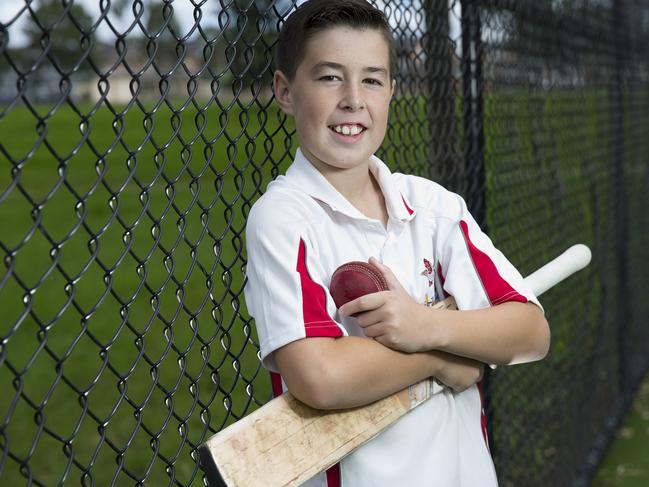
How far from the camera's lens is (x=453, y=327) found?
1509 millimetres

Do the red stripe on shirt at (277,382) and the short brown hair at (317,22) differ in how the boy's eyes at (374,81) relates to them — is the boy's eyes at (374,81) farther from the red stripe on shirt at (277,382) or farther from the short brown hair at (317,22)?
the red stripe on shirt at (277,382)

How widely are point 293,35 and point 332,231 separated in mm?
387

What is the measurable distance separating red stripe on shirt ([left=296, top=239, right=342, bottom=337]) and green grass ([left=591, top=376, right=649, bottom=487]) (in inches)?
111

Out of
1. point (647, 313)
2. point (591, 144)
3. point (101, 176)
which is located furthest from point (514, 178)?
point (647, 313)

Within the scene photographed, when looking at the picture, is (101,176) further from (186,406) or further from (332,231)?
(186,406)

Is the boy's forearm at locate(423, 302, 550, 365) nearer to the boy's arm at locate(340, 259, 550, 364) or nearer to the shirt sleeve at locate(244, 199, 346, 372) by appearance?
the boy's arm at locate(340, 259, 550, 364)

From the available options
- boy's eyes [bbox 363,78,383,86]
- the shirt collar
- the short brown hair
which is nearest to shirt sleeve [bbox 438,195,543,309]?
the shirt collar

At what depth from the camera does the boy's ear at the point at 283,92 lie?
1.65 metres

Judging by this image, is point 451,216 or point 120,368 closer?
point 451,216

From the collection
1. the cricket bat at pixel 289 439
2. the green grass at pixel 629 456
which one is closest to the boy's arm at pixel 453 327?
the cricket bat at pixel 289 439

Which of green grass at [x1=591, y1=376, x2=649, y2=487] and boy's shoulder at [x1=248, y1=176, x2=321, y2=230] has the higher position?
boy's shoulder at [x1=248, y1=176, x2=321, y2=230]

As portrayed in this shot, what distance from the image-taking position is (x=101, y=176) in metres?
1.35

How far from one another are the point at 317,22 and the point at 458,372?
0.71 meters

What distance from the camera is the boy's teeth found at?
1.54m
